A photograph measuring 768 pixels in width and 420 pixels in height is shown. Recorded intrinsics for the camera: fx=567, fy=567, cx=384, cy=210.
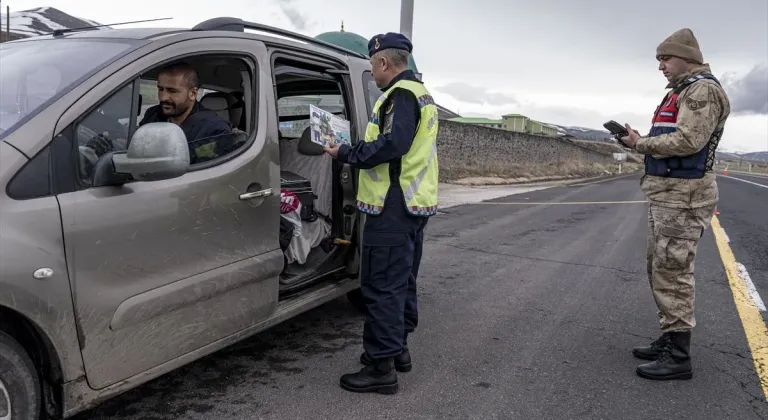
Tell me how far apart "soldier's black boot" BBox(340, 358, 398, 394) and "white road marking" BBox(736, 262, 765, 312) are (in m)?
3.54

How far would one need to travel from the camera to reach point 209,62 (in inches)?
120

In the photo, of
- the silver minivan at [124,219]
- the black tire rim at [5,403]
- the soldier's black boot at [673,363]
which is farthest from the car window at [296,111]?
the soldier's black boot at [673,363]

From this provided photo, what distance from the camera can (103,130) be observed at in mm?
2357

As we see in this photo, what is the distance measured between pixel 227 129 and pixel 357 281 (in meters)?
1.54

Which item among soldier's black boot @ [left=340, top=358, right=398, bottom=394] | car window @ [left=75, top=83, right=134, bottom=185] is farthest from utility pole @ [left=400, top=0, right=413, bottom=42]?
car window @ [left=75, top=83, right=134, bottom=185]

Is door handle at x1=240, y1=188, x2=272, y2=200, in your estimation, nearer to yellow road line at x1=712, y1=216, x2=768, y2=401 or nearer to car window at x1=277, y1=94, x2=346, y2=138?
car window at x1=277, y1=94, x2=346, y2=138

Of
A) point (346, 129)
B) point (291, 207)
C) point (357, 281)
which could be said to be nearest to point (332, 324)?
point (357, 281)

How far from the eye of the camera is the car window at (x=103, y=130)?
7.32ft

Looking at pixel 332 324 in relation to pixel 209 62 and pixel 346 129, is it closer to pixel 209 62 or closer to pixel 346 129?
pixel 346 129

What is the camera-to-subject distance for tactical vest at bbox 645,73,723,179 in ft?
10.9

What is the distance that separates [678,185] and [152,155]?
9.51ft

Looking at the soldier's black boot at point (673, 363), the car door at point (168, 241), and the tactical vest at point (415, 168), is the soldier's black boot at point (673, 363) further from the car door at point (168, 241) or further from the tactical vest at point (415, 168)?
the car door at point (168, 241)

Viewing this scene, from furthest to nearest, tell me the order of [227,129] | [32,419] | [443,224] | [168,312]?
1. [443,224]
2. [227,129]
3. [168,312]
4. [32,419]

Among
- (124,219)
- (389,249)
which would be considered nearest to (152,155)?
(124,219)
